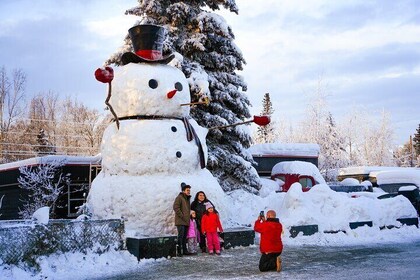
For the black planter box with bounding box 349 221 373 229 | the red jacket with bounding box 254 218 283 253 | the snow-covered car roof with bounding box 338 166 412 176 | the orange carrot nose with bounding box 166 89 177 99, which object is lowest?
the black planter box with bounding box 349 221 373 229

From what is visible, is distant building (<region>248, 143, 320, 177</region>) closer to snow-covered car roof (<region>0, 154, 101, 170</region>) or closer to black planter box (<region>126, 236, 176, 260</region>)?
snow-covered car roof (<region>0, 154, 101, 170</region>)

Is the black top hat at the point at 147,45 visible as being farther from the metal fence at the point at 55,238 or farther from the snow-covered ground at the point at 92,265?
the snow-covered ground at the point at 92,265

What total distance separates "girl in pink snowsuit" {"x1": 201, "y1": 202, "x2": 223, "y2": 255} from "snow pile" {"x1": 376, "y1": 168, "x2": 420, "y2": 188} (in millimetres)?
15136

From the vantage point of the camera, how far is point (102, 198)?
10.8 meters

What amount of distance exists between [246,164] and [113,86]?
6.98 m

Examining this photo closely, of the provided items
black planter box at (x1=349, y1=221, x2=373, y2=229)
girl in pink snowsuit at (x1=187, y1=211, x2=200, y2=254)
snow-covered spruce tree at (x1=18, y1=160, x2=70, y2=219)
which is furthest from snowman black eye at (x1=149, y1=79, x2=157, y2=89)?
snow-covered spruce tree at (x1=18, y1=160, x2=70, y2=219)

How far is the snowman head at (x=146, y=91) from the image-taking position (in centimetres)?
1099

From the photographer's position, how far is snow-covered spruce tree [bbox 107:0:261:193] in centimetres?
1666

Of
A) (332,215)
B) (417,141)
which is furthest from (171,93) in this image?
(417,141)

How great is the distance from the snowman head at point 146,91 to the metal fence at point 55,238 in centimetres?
275

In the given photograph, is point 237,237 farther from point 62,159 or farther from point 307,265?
point 62,159

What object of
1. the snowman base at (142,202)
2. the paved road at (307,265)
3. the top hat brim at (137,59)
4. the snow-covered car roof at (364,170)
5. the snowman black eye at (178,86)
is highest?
the top hat brim at (137,59)

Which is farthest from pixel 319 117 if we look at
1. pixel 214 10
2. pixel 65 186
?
pixel 65 186

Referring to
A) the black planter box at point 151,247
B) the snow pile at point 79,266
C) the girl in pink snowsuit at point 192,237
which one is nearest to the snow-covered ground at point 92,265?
the snow pile at point 79,266
